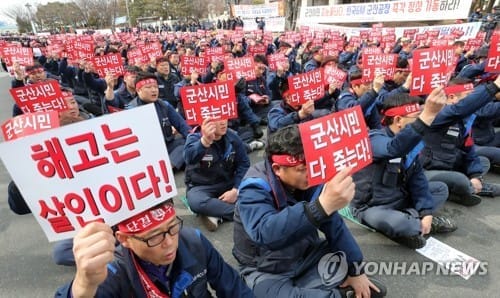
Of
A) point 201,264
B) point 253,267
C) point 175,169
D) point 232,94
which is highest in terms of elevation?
point 232,94

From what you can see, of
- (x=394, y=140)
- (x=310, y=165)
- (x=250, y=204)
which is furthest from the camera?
(x=394, y=140)

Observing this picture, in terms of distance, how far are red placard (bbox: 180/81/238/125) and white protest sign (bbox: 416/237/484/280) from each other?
7.59 feet

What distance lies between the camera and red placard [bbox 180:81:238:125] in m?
3.36

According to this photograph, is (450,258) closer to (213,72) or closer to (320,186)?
(320,186)

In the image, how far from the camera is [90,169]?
1.35m

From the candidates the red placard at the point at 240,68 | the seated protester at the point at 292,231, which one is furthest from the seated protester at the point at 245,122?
the seated protester at the point at 292,231

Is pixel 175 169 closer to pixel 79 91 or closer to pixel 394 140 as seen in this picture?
pixel 394 140

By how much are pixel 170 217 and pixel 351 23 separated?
2116 cm

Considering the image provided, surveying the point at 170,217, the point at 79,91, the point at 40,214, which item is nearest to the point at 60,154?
the point at 40,214

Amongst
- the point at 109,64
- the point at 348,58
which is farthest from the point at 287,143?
the point at 348,58

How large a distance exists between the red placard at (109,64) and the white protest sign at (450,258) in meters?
6.56

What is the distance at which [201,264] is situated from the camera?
5.92 feet

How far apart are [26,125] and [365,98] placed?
3895mm

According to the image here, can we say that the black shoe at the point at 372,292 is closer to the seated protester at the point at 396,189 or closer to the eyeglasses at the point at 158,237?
the seated protester at the point at 396,189
